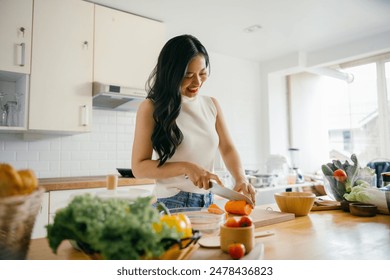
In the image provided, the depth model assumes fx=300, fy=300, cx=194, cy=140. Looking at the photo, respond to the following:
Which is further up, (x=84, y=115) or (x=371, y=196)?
(x=84, y=115)

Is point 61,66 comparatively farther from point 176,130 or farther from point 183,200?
point 183,200

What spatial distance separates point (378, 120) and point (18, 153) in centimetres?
371

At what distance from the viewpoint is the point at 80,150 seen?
8.59ft

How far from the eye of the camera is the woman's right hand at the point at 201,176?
3.12ft

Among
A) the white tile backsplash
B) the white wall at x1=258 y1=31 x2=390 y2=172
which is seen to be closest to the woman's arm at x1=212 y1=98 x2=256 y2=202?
the white tile backsplash

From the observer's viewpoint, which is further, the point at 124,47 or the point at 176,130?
the point at 124,47

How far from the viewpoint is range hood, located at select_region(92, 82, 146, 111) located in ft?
7.45

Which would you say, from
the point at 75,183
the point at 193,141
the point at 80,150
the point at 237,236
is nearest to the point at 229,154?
the point at 193,141

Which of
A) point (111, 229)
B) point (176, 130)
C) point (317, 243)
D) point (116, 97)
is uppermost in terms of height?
point (116, 97)

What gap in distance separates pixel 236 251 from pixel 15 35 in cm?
216

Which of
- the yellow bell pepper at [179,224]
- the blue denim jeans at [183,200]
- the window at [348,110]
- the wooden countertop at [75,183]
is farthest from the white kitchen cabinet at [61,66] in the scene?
the window at [348,110]

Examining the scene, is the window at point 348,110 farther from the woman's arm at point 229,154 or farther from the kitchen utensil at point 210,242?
the kitchen utensil at point 210,242
